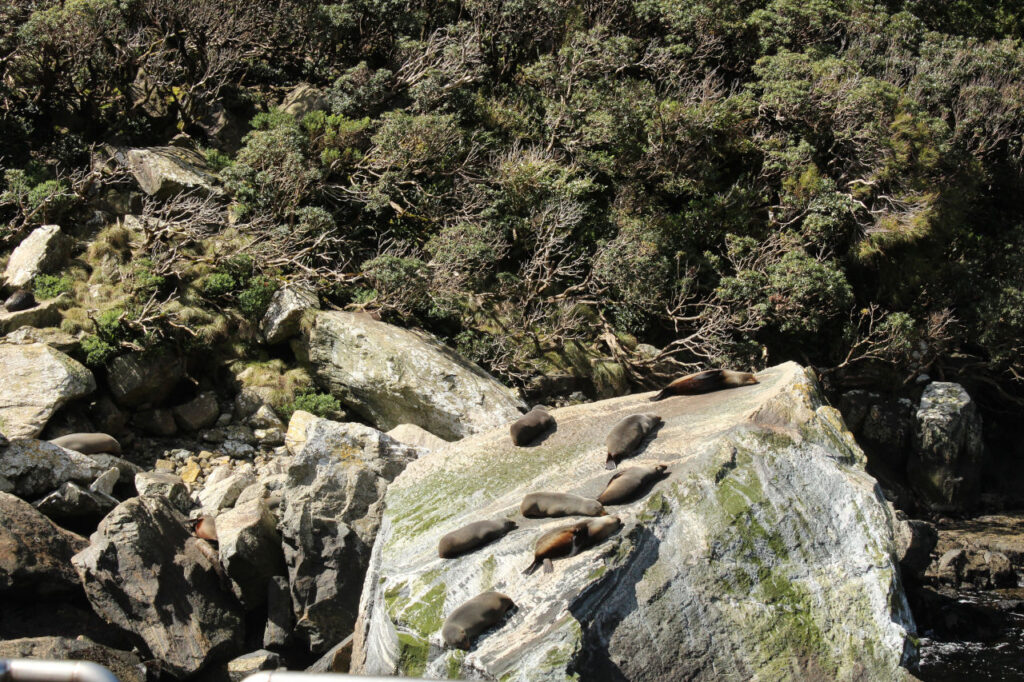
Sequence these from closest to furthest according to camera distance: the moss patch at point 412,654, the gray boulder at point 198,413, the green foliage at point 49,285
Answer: the moss patch at point 412,654 < the gray boulder at point 198,413 < the green foliage at point 49,285

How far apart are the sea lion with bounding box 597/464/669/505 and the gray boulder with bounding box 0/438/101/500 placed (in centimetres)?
631

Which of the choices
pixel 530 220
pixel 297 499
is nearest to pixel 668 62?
pixel 530 220

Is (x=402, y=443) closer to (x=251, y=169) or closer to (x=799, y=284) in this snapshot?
(x=251, y=169)

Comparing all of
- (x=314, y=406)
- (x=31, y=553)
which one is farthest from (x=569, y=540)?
(x=314, y=406)

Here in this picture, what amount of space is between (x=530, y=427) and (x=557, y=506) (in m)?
1.35

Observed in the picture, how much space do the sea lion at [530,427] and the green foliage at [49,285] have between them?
8041 mm

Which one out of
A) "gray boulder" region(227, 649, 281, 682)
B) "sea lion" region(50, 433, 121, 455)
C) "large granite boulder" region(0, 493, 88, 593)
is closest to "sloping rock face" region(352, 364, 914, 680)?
"gray boulder" region(227, 649, 281, 682)

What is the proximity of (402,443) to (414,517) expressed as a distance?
10.1 feet

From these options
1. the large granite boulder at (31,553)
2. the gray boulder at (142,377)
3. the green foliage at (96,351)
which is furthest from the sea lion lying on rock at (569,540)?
the green foliage at (96,351)

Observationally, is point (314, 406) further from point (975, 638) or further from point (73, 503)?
point (975, 638)

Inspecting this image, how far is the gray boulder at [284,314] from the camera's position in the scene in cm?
1326

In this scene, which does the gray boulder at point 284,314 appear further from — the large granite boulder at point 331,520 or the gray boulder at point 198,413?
the large granite boulder at point 331,520

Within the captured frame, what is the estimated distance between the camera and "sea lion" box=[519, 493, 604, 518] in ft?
20.4

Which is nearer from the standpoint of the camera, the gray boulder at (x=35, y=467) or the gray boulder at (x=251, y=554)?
the gray boulder at (x=251, y=554)
